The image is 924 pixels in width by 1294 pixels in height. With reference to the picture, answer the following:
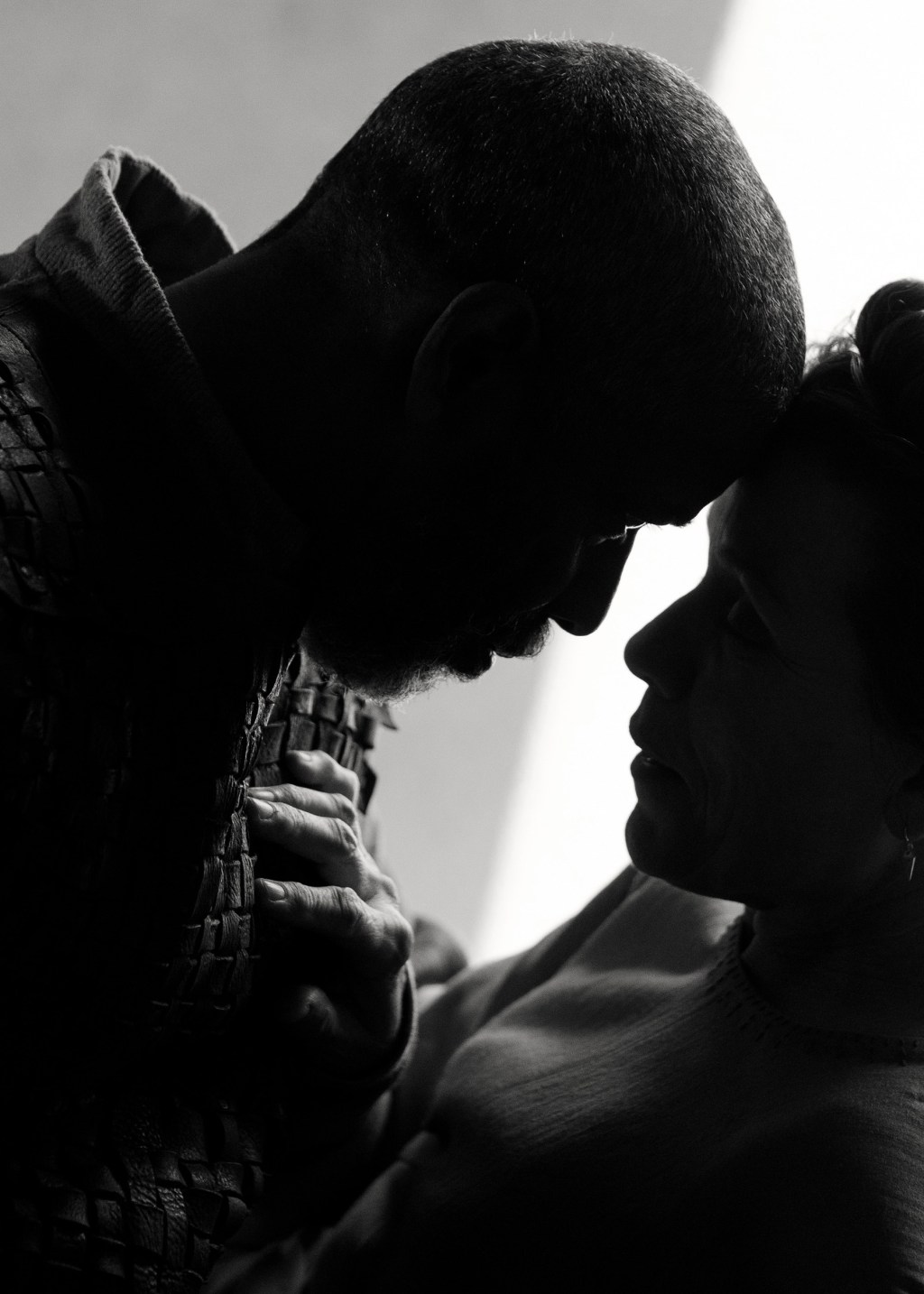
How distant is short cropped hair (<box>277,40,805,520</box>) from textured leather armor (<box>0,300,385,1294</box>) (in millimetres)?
239

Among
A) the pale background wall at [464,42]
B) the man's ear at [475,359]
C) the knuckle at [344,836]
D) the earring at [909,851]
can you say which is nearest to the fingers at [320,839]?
the knuckle at [344,836]

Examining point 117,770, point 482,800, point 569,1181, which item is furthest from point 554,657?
point 117,770

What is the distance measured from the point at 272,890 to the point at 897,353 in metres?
0.53

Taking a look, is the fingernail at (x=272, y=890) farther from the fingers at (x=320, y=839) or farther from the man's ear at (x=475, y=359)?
the man's ear at (x=475, y=359)

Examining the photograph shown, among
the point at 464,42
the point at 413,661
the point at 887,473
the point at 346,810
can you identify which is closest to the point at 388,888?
the point at 346,810

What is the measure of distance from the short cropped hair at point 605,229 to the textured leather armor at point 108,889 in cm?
24

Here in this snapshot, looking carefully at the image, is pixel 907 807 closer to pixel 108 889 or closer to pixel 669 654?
pixel 669 654

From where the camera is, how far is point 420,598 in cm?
92

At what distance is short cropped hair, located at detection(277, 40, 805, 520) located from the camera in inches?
32.2

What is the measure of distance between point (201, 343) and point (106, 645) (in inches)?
7.9

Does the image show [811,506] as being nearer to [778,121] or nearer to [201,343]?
[201,343]

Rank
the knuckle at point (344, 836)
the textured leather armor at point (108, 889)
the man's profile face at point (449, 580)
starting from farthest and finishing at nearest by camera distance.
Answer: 1. the knuckle at point (344, 836)
2. the man's profile face at point (449, 580)
3. the textured leather armor at point (108, 889)

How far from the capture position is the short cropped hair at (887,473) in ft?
2.92

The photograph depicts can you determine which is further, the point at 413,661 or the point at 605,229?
the point at 413,661
